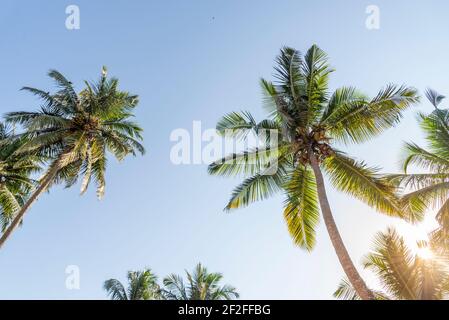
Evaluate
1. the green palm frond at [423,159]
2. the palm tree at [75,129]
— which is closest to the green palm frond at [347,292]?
the green palm frond at [423,159]

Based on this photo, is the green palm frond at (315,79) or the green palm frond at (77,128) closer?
the green palm frond at (315,79)

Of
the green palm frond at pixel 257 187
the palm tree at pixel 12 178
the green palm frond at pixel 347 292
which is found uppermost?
the palm tree at pixel 12 178

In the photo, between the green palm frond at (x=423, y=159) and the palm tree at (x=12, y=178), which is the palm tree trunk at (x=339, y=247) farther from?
the palm tree at (x=12, y=178)

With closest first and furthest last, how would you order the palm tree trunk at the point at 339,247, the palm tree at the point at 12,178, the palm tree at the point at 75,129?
1. the palm tree trunk at the point at 339,247
2. the palm tree at the point at 75,129
3. the palm tree at the point at 12,178

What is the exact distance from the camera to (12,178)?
20422 mm

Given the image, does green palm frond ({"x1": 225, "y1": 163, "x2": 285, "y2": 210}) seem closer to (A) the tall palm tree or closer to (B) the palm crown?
(B) the palm crown

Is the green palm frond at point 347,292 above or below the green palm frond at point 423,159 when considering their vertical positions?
below

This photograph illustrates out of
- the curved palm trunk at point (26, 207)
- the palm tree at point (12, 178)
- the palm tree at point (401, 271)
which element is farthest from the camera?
the palm tree at point (12, 178)

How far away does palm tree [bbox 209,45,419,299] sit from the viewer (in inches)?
476

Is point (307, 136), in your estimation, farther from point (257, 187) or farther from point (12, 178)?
point (12, 178)

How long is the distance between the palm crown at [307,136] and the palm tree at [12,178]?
12678 millimetres

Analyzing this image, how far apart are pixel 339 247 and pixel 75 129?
13.3 m

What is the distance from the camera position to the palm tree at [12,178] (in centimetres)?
1950
